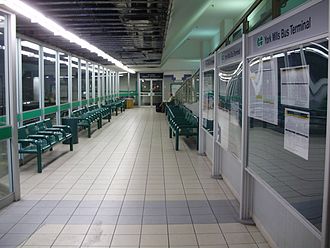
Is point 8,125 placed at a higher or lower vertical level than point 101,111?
higher

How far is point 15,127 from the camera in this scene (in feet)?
15.1

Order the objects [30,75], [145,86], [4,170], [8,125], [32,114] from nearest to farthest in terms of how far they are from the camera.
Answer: [8,125]
[4,170]
[32,114]
[30,75]
[145,86]

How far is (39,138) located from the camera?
270 inches

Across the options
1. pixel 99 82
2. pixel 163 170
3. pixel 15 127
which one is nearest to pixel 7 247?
pixel 15 127

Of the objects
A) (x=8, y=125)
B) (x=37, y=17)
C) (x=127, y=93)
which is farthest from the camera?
(x=127, y=93)

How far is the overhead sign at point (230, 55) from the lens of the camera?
418 cm

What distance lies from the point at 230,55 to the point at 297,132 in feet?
8.09

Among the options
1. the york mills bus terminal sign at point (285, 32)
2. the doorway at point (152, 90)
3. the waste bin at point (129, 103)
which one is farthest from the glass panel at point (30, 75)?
the doorway at point (152, 90)

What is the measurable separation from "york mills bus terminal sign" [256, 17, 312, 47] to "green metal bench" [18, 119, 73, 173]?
434 cm

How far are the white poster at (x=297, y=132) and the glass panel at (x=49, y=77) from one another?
7.73 meters

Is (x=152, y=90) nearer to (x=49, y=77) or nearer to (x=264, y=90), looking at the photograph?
(x=49, y=77)

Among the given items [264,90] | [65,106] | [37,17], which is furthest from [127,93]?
[264,90]

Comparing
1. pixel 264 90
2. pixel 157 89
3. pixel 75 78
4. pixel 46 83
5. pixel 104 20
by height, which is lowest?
pixel 264 90

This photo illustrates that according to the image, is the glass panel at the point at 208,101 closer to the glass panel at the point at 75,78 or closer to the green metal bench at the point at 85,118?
the green metal bench at the point at 85,118
